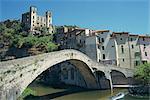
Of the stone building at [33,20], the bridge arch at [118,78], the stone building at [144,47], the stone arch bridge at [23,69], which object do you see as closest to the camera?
the stone arch bridge at [23,69]

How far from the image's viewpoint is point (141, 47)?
1559 inches

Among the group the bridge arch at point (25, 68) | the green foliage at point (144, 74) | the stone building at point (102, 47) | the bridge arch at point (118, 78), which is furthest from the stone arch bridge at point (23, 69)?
the stone building at point (102, 47)

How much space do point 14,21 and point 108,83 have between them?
4168cm

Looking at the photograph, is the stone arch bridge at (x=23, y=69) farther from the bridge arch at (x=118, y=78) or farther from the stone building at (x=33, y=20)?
the stone building at (x=33, y=20)

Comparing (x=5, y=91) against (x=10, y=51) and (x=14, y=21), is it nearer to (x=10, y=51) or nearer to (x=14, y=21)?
(x=10, y=51)

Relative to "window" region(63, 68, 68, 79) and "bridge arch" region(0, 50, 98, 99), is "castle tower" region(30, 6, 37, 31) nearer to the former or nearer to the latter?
"window" region(63, 68, 68, 79)

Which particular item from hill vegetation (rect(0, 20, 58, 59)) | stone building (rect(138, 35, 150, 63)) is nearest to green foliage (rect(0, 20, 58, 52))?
hill vegetation (rect(0, 20, 58, 59))

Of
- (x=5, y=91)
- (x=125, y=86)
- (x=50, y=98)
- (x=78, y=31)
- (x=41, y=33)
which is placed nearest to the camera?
(x=5, y=91)

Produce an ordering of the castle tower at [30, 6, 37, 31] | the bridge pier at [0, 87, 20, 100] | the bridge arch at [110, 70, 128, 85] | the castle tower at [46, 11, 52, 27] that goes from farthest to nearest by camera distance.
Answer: the castle tower at [46, 11, 52, 27] → the castle tower at [30, 6, 37, 31] → the bridge arch at [110, 70, 128, 85] → the bridge pier at [0, 87, 20, 100]

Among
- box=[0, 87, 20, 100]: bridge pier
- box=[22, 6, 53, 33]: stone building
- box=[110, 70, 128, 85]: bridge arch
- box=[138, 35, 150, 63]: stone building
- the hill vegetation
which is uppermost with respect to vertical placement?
box=[22, 6, 53, 33]: stone building

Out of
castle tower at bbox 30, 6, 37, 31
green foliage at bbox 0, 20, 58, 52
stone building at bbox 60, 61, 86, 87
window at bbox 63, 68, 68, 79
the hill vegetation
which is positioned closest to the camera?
stone building at bbox 60, 61, 86, 87

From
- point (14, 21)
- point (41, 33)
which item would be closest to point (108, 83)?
point (41, 33)

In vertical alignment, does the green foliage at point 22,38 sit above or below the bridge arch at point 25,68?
above

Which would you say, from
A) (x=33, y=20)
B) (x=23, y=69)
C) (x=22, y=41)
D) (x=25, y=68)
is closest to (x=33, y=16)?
(x=33, y=20)
